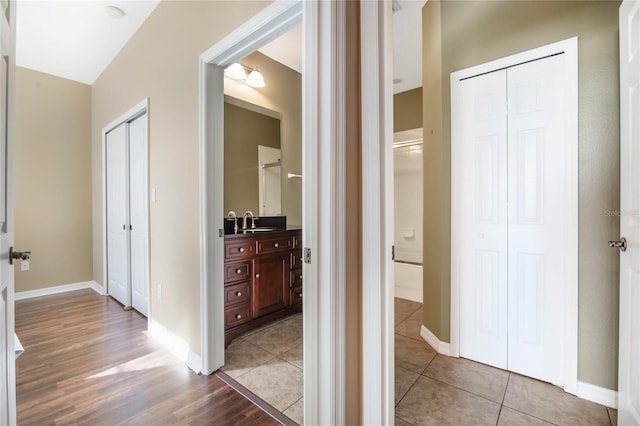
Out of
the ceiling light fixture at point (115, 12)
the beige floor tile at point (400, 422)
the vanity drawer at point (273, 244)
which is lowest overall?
the beige floor tile at point (400, 422)

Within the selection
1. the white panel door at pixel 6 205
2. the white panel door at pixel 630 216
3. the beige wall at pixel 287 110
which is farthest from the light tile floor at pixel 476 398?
the beige wall at pixel 287 110

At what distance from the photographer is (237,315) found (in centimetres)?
234

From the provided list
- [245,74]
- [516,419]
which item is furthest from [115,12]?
[516,419]

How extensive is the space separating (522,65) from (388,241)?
5.40ft

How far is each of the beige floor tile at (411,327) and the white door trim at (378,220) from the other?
4.70ft

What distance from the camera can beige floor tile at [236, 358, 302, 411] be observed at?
5.33 feet

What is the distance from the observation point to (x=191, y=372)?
6.26ft

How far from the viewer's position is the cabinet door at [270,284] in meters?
2.49

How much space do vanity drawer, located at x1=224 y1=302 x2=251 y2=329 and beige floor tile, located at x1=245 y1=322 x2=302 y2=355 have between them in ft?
0.57

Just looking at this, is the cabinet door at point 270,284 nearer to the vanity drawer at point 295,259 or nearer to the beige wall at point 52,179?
the vanity drawer at point 295,259

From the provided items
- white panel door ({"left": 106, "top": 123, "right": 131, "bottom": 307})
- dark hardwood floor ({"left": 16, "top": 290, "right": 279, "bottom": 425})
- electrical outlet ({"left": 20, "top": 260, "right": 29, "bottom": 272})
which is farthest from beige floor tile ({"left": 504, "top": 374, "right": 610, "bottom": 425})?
white panel door ({"left": 106, "top": 123, "right": 131, "bottom": 307})

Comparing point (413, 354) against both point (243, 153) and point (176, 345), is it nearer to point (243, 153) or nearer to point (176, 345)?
point (176, 345)

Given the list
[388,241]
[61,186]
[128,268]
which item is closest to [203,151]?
[388,241]

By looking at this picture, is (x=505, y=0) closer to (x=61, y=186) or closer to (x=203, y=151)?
(x=203, y=151)
